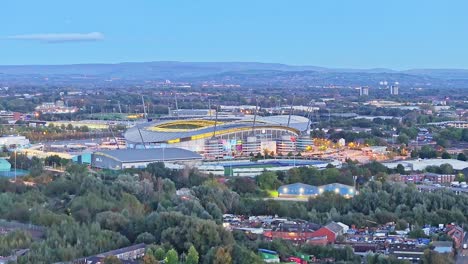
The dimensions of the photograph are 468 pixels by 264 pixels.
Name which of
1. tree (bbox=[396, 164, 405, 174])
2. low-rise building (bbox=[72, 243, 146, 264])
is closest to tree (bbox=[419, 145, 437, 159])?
tree (bbox=[396, 164, 405, 174])

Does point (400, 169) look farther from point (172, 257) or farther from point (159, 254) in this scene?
point (172, 257)

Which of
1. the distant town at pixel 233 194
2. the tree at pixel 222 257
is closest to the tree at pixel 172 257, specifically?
the distant town at pixel 233 194

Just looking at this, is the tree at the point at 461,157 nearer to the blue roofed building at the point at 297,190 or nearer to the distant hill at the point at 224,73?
A: the blue roofed building at the point at 297,190

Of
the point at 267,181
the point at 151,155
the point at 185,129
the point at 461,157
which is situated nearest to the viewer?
the point at 267,181

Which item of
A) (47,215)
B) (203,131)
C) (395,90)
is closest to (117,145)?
(203,131)

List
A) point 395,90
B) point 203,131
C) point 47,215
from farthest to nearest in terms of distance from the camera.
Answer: point 395,90 → point 203,131 → point 47,215

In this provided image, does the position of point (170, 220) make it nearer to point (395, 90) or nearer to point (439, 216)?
point (439, 216)

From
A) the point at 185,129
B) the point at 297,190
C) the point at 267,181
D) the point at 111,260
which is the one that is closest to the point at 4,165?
the point at 185,129
